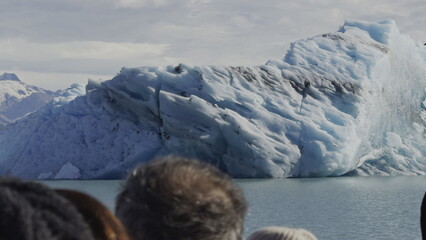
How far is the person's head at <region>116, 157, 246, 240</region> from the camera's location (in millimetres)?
1016

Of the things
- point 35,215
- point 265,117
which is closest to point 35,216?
point 35,215

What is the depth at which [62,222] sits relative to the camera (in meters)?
0.71

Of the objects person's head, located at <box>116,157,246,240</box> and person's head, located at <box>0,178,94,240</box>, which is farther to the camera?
person's head, located at <box>116,157,246,240</box>

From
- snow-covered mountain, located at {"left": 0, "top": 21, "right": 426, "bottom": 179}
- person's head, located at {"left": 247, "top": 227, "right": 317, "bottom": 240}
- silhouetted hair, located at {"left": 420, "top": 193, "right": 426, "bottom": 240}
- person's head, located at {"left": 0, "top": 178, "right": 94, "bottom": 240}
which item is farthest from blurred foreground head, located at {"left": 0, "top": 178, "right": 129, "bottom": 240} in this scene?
snow-covered mountain, located at {"left": 0, "top": 21, "right": 426, "bottom": 179}

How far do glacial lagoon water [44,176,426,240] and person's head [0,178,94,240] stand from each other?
12719 mm

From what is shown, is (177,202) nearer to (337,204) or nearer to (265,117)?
(337,204)

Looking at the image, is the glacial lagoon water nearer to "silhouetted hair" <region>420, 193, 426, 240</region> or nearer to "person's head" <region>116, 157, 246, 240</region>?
"silhouetted hair" <region>420, 193, 426, 240</region>

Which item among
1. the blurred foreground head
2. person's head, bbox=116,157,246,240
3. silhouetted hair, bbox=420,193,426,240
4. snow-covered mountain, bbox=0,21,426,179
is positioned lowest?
snow-covered mountain, bbox=0,21,426,179

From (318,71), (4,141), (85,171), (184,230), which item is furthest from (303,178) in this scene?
(184,230)

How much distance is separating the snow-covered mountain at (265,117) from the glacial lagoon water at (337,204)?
0.86m

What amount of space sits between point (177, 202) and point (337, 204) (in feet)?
67.2

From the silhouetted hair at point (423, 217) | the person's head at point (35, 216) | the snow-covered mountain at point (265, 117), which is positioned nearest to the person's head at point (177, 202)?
the person's head at point (35, 216)

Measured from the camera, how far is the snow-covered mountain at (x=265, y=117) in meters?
26.2

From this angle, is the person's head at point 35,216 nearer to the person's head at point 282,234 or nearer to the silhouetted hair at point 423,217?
the person's head at point 282,234
